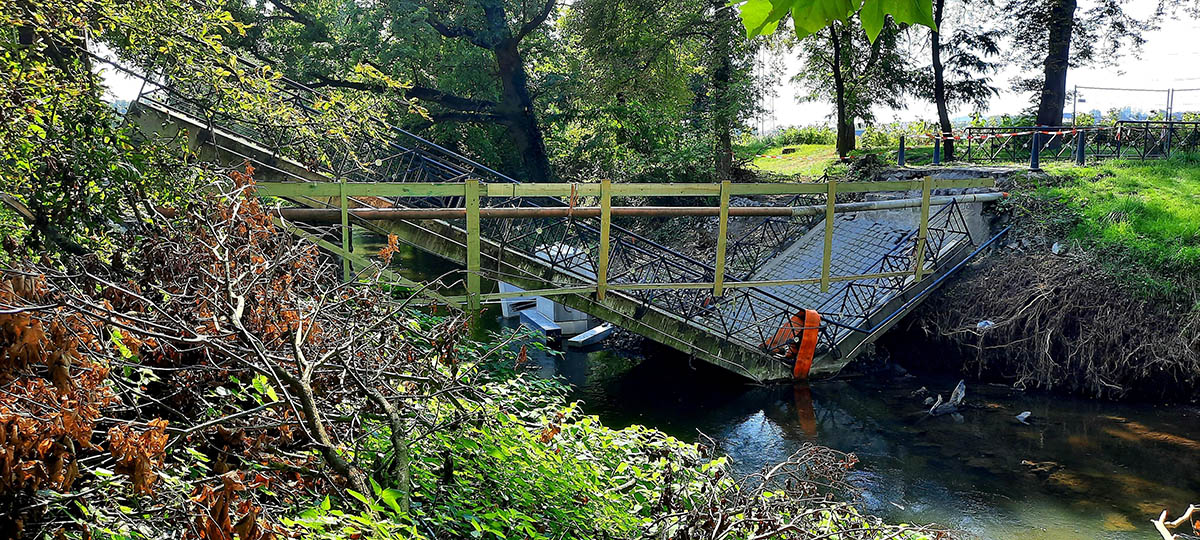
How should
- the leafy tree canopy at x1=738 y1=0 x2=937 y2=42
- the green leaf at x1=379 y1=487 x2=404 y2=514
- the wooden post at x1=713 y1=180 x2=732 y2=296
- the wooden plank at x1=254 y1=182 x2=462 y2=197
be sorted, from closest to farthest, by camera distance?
1. the leafy tree canopy at x1=738 y1=0 x2=937 y2=42
2. the green leaf at x1=379 y1=487 x2=404 y2=514
3. the wooden plank at x1=254 y1=182 x2=462 y2=197
4. the wooden post at x1=713 y1=180 x2=732 y2=296

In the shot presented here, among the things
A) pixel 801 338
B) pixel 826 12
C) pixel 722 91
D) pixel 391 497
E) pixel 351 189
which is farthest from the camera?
pixel 722 91

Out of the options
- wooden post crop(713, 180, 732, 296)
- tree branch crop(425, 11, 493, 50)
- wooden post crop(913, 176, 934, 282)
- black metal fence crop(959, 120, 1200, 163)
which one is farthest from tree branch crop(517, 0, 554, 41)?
wooden post crop(713, 180, 732, 296)

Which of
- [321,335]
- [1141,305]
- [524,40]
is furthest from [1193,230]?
[524,40]

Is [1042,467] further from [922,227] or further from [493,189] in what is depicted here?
[493,189]

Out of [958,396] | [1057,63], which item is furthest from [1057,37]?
[958,396]

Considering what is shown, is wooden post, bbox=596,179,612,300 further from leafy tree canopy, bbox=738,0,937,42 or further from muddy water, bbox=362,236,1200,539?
leafy tree canopy, bbox=738,0,937,42

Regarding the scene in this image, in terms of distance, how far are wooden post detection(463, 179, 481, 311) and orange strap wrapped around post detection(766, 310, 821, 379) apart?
227 inches

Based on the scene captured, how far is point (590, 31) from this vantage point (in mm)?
21328

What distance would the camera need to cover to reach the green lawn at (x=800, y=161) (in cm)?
2465

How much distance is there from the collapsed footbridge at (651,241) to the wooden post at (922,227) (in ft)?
0.12

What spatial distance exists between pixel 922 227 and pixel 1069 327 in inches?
113

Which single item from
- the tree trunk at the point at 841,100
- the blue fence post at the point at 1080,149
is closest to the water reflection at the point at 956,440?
the blue fence post at the point at 1080,149

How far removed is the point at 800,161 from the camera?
90.8 feet

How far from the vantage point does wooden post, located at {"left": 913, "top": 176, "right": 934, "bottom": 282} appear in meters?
12.0
